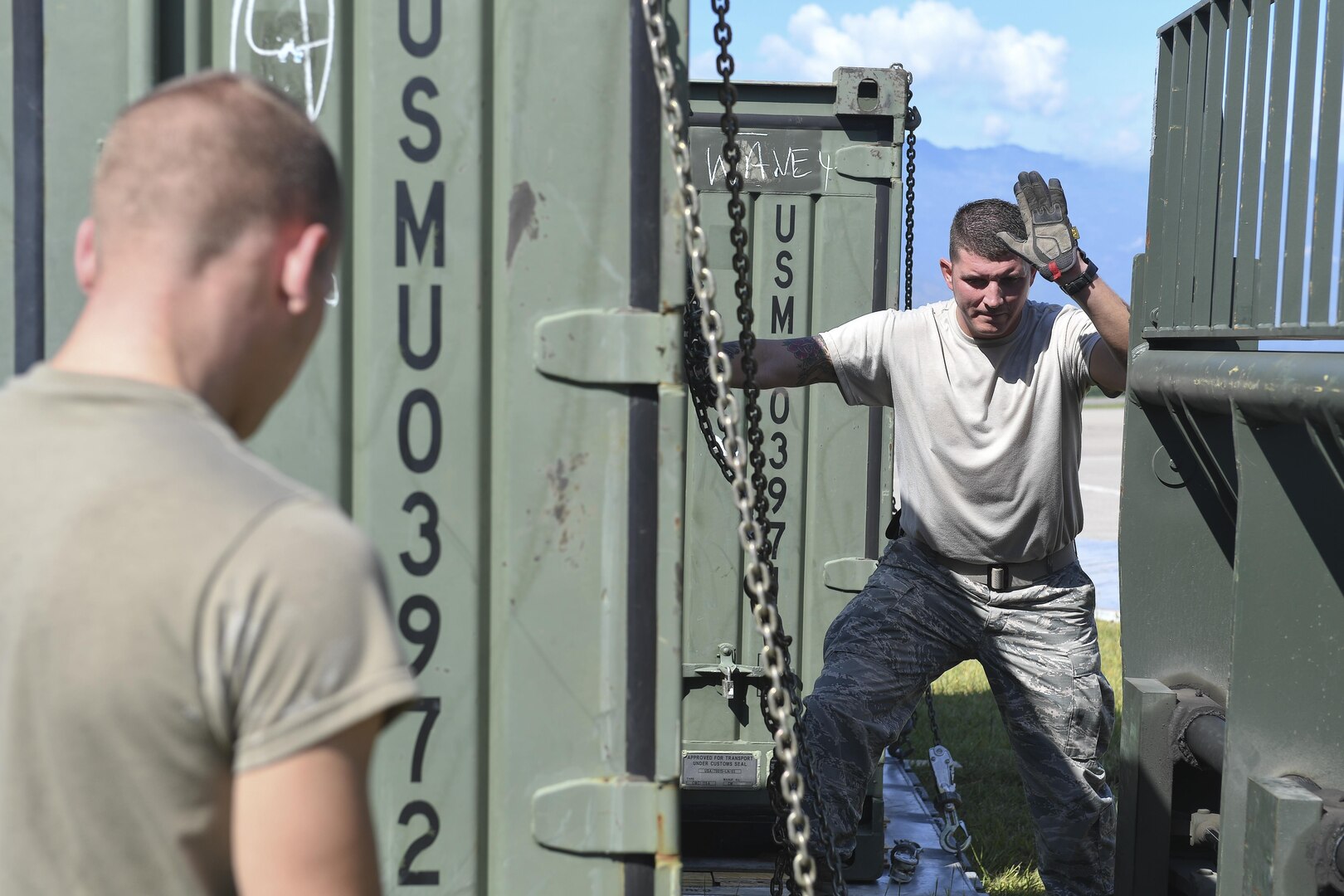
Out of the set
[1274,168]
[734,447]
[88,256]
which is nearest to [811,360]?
[1274,168]

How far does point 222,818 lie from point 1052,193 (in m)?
3.61

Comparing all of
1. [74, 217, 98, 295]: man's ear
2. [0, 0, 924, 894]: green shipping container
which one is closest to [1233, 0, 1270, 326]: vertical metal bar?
[0, 0, 924, 894]: green shipping container

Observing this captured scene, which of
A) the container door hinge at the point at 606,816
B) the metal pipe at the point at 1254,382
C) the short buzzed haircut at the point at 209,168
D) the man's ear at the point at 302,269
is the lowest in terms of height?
the container door hinge at the point at 606,816

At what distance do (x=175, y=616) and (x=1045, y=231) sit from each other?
353 cm

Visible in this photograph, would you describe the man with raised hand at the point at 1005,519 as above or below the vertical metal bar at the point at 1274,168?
below

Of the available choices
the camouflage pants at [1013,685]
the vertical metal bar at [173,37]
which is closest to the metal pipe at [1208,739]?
the camouflage pants at [1013,685]

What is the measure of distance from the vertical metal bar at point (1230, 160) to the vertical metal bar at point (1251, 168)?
0.04 metres

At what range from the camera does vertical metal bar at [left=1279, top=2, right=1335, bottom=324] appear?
9.26 feet

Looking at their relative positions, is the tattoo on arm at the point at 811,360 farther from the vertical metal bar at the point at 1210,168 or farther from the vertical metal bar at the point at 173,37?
the vertical metal bar at the point at 173,37

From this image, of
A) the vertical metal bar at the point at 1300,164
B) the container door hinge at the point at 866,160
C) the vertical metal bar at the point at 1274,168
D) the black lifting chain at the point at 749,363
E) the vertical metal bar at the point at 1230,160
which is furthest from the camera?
the container door hinge at the point at 866,160

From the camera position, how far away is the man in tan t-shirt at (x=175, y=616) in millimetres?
1146

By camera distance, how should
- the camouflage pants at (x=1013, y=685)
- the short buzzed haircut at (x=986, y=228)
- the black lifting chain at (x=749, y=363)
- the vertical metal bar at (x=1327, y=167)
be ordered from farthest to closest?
the short buzzed haircut at (x=986, y=228), the camouflage pants at (x=1013, y=685), the vertical metal bar at (x=1327, y=167), the black lifting chain at (x=749, y=363)

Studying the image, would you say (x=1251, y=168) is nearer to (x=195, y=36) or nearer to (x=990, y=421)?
(x=990, y=421)

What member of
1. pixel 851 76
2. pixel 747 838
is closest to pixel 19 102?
pixel 851 76
